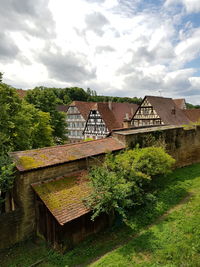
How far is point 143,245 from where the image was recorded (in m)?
6.85

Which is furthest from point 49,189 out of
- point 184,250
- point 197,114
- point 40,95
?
point 197,114

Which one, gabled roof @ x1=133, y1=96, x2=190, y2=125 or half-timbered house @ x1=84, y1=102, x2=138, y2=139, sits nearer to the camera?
gabled roof @ x1=133, y1=96, x2=190, y2=125

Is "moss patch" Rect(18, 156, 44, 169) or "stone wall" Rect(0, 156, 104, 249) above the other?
"moss patch" Rect(18, 156, 44, 169)

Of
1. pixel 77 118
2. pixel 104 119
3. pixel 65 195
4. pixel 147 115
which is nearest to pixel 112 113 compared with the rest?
pixel 104 119

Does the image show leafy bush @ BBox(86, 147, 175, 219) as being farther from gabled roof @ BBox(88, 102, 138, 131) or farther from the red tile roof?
gabled roof @ BBox(88, 102, 138, 131)

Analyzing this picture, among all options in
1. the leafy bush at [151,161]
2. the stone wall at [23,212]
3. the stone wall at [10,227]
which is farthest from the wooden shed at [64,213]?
the leafy bush at [151,161]

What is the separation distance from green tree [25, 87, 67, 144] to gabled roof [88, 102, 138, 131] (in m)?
8.75

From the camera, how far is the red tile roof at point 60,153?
8.45 metres

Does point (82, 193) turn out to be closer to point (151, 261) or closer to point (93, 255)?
point (93, 255)

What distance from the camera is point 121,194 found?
7.46 meters

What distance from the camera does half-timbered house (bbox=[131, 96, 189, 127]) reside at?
2598cm

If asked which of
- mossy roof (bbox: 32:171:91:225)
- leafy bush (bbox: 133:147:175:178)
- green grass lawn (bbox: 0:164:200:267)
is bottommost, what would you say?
green grass lawn (bbox: 0:164:200:267)

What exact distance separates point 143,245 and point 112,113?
28.1m

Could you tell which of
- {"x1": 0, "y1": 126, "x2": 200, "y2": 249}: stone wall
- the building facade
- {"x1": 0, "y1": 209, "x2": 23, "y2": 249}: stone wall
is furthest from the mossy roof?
the building facade
